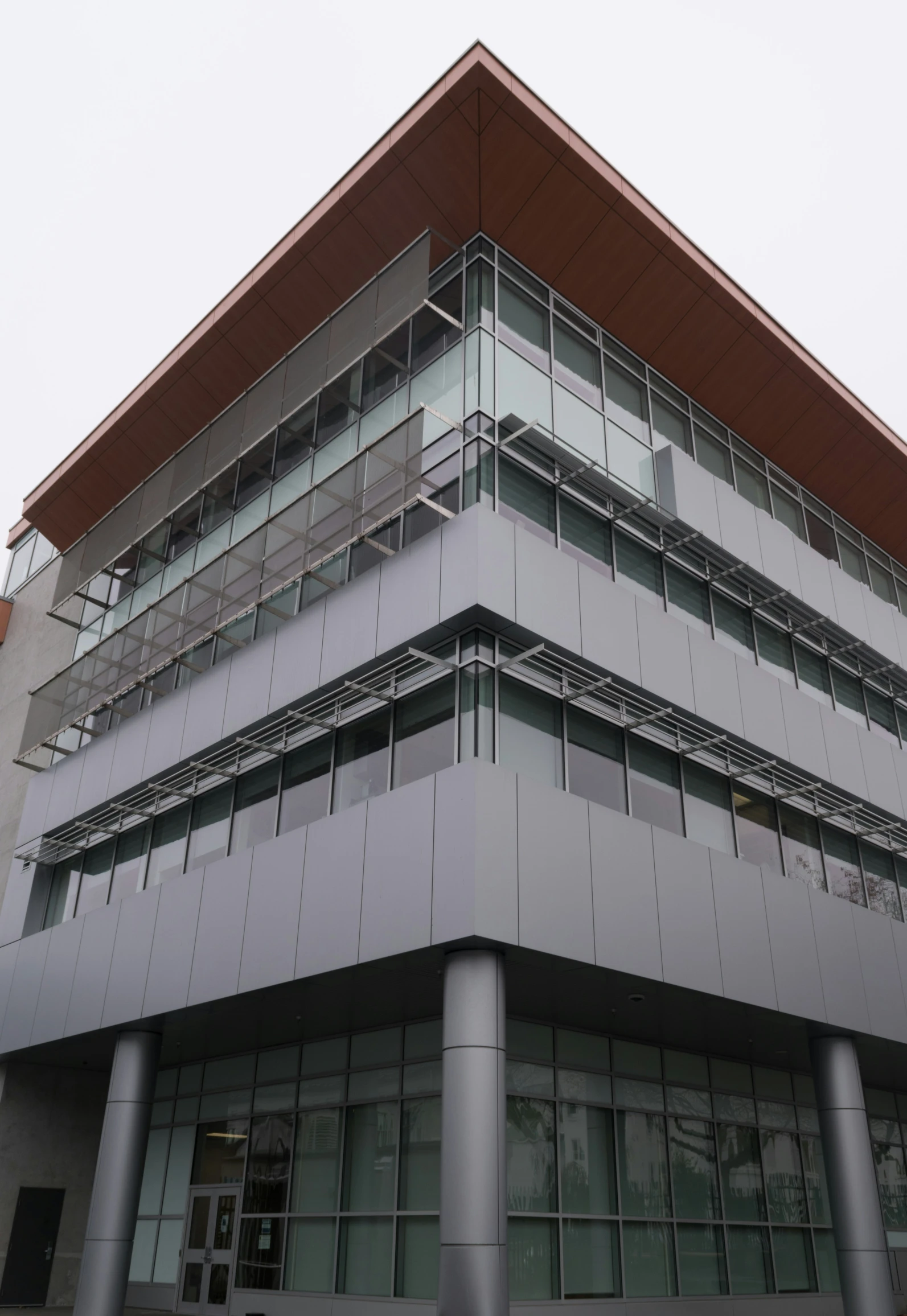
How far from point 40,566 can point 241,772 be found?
50.4ft

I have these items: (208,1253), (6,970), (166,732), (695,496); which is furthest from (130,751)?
(695,496)

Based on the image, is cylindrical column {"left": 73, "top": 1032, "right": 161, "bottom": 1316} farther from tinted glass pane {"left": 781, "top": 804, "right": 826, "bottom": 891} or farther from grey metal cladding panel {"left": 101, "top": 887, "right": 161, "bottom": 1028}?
tinted glass pane {"left": 781, "top": 804, "right": 826, "bottom": 891}

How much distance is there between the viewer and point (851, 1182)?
1667 centimetres

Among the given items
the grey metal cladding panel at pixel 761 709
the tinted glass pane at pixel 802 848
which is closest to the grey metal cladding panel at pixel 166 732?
the grey metal cladding panel at pixel 761 709

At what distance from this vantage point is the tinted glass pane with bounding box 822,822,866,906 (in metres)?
19.4

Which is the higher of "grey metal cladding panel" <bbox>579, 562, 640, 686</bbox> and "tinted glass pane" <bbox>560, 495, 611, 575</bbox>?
"tinted glass pane" <bbox>560, 495, 611, 575</bbox>

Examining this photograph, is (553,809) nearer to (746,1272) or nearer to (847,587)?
(746,1272)

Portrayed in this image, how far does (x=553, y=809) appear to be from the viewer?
1388 cm

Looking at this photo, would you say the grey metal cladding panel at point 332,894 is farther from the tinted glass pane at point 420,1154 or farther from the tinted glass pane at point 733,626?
the tinted glass pane at point 733,626

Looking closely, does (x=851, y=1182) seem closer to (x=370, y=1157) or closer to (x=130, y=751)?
(x=370, y=1157)

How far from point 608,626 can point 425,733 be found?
364 cm

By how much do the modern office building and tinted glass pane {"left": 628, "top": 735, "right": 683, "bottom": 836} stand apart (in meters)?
0.07

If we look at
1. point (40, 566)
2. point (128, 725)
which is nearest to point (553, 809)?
point (128, 725)

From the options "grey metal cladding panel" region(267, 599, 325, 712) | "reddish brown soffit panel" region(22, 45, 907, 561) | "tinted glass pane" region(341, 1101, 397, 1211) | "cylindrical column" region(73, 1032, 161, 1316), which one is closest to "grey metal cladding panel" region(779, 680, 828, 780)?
"reddish brown soffit panel" region(22, 45, 907, 561)
